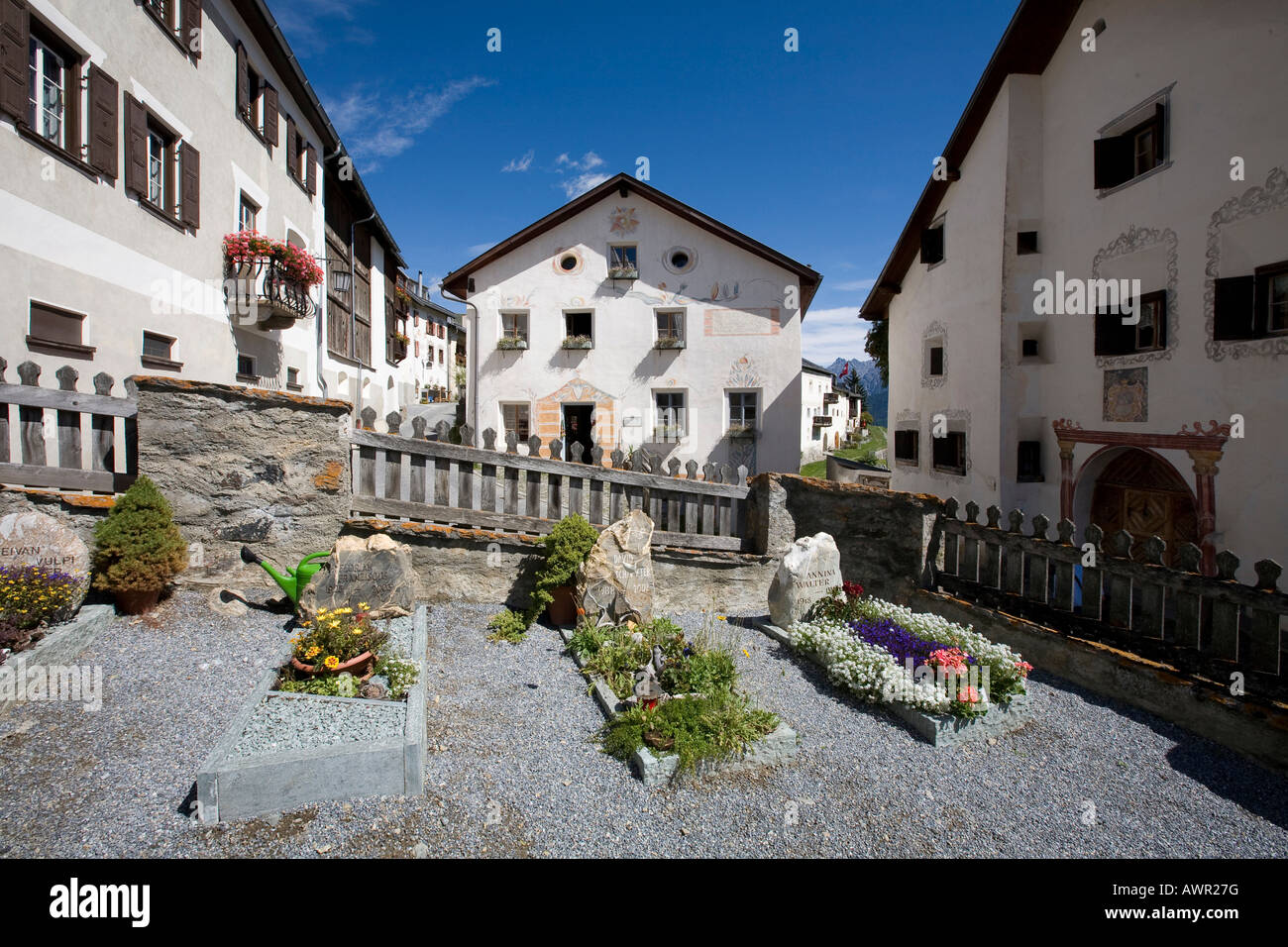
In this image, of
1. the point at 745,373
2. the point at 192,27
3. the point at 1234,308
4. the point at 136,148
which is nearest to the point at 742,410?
the point at 745,373

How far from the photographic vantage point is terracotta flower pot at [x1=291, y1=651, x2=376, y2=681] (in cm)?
468

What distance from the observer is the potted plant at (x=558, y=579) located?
7.09 meters

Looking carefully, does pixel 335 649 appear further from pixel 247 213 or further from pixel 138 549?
pixel 247 213

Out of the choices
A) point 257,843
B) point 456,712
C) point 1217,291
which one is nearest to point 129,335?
point 456,712

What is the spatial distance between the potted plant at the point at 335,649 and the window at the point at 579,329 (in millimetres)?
13732

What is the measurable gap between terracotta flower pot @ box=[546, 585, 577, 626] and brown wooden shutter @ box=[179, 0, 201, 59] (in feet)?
37.0

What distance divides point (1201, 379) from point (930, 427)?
6.22m

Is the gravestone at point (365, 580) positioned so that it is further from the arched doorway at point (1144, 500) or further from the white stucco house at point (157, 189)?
the arched doorway at point (1144, 500)

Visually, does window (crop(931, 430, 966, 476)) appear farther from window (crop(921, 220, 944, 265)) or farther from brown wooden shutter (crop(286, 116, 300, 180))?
brown wooden shutter (crop(286, 116, 300, 180))

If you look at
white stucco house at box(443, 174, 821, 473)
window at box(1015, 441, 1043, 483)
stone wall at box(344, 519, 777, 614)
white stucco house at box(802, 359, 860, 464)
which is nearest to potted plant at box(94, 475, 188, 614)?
stone wall at box(344, 519, 777, 614)

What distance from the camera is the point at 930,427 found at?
15062 millimetres

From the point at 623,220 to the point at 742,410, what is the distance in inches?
261

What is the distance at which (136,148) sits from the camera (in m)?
8.95
